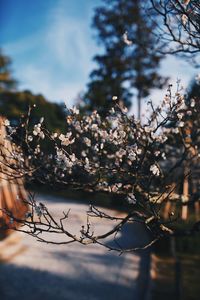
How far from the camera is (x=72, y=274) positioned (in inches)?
324

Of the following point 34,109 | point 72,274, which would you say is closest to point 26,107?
point 34,109

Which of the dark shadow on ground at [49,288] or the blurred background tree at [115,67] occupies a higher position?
the blurred background tree at [115,67]

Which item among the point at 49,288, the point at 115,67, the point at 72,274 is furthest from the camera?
the point at 115,67

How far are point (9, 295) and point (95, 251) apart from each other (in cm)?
354

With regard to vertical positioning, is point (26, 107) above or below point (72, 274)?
above

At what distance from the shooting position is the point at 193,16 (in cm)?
392

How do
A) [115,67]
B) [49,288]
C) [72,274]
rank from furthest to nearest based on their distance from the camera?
[115,67] → [72,274] → [49,288]

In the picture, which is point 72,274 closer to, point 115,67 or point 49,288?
point 49,288

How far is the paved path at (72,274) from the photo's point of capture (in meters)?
7.21

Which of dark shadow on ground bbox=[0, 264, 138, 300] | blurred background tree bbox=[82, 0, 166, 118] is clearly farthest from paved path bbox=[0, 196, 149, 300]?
blurred background tree bbox=[82, 0, 166, 118]

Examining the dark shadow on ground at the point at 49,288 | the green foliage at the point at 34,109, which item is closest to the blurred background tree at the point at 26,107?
the green foliage at the point at 34,109

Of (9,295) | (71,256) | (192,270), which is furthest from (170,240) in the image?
(9,295)

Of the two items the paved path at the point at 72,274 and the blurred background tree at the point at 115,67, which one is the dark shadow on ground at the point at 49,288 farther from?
the blurred background tree at the point at 115,67

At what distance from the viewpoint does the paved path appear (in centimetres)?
721
